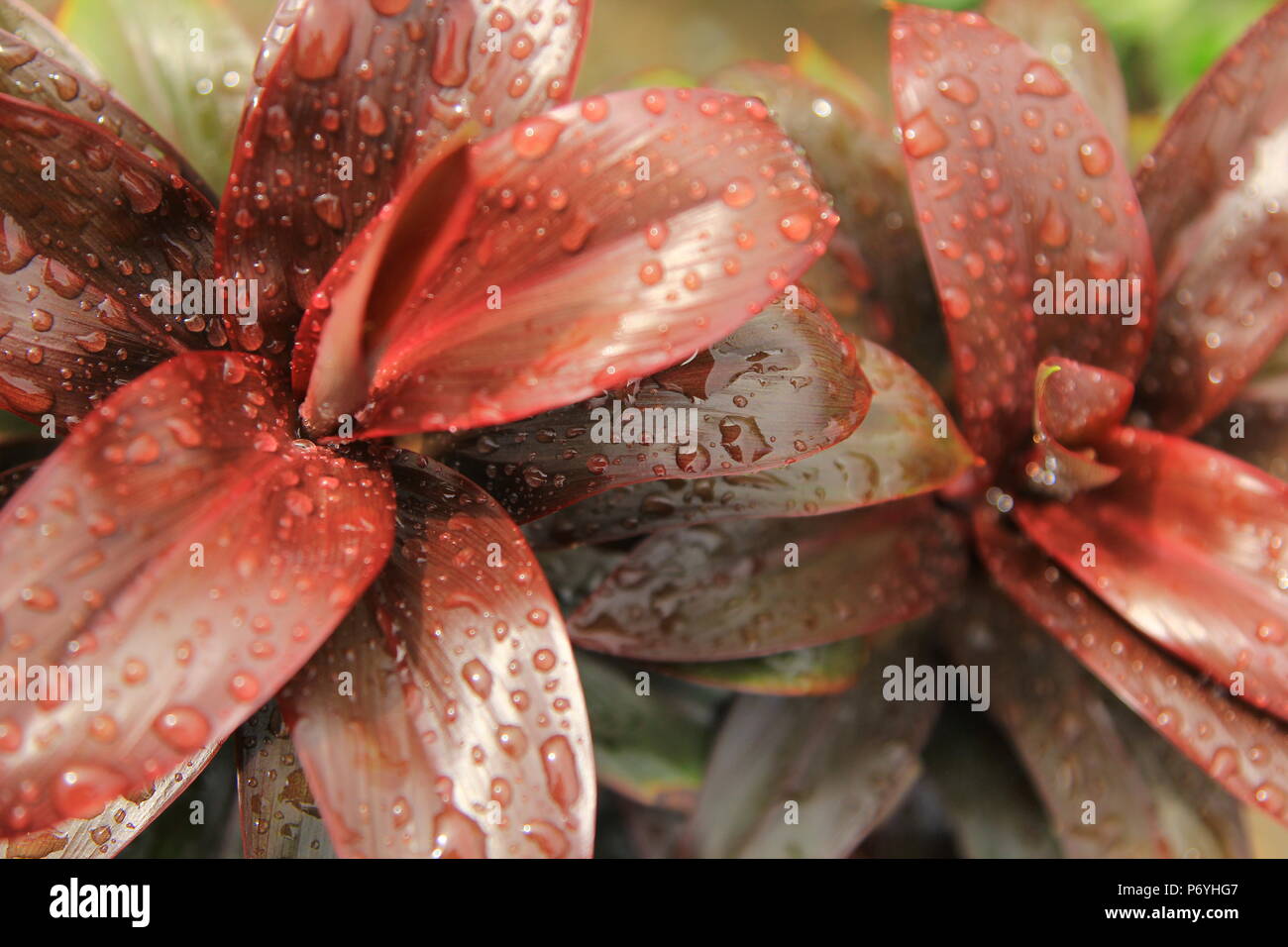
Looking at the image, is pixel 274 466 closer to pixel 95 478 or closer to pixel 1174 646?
pixel 95 478

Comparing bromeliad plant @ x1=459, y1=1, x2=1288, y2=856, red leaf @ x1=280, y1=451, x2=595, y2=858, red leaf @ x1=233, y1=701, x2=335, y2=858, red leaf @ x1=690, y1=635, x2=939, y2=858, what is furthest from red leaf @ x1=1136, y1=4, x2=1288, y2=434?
red leaf @ x1=233, y1=701, x2=335, y2=858

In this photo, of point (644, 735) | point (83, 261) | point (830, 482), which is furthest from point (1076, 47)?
point (83, 261)

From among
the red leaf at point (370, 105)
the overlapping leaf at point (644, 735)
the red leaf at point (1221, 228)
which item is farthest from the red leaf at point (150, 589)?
the red leaf at point (1221, 228)

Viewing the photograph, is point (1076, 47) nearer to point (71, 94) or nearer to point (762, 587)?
point (762, 587)
